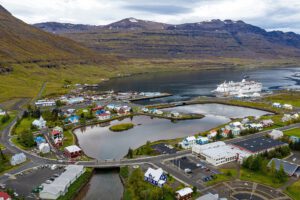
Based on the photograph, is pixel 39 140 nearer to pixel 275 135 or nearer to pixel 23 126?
pixel 23 126

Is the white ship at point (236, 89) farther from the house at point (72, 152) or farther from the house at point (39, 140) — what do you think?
the house at point (39, 140)

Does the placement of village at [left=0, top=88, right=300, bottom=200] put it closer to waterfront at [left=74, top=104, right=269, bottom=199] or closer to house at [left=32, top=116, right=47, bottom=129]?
house at [left=32, top=116, right=47, bottom=129]

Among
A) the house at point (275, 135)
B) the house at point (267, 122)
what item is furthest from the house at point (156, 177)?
the house at point (267, 122)

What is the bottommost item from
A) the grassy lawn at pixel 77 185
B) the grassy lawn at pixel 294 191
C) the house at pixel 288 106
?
the grassy lawn at pixel 77 185

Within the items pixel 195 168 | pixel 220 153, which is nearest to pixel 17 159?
pixel 195 168

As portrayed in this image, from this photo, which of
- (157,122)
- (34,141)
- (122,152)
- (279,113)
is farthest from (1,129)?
(279,113)
